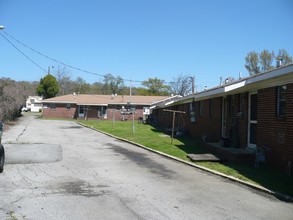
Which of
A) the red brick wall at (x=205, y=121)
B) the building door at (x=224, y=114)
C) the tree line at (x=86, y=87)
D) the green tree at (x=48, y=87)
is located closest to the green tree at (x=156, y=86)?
the tree line at (x=86, y=87)

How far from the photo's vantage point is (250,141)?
1499 cm

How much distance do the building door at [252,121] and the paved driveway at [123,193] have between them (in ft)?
9.71

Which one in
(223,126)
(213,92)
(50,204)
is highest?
(213,92)

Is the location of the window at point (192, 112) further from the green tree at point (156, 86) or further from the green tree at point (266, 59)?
the green tree at point (156, 86)

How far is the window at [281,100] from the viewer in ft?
40.3

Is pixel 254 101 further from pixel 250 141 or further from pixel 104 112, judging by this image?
pixel 104 112

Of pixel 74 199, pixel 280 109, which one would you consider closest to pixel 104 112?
pixel 280 109

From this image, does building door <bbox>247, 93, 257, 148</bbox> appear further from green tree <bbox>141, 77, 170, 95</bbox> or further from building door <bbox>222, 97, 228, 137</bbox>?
green tree <bbox>141, 77, 170, 95</bbox>

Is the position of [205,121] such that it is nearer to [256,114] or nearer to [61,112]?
[256,114]

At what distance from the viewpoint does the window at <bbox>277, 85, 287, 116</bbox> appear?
12290mm

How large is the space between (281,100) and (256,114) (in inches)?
88.7

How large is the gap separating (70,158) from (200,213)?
8359 millimetres

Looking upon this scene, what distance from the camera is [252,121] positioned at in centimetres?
1499

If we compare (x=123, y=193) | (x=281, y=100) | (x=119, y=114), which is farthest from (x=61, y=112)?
(x=123, y=193)
